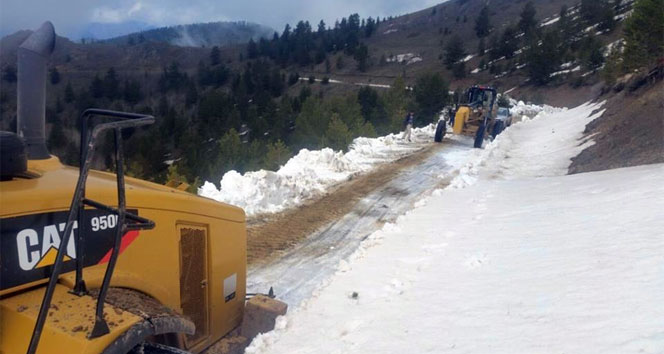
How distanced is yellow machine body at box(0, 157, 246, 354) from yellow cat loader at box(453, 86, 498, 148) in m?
17.3

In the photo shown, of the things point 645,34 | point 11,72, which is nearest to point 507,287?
point 11,72

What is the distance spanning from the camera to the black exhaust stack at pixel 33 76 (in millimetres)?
2869

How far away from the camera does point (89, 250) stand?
2814 millimetres

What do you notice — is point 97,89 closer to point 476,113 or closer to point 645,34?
point 476,113

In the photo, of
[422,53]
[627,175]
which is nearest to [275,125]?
[627,175]

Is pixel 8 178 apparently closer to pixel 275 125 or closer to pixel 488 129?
pixel 488 129

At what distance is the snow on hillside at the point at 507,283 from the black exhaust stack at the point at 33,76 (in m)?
2.66

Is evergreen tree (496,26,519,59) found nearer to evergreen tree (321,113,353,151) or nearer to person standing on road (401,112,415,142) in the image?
evergreen tree (321,113,353,151)

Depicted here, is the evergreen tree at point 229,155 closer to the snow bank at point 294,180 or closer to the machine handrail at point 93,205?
the snow bank at point 294,180

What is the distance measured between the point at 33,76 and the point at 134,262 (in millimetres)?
1170

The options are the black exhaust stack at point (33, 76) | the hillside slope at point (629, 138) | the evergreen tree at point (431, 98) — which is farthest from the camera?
A: the evergreen tree at point (431, 98)

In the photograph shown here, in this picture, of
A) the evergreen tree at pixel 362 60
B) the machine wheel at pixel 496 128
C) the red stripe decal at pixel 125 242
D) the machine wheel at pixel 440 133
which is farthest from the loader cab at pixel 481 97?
the evergreen tree at pixel 362 60

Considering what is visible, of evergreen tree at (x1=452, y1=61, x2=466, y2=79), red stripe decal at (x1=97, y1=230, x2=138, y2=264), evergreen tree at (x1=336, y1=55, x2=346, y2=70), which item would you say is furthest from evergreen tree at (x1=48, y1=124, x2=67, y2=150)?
evergreen tree at (x1=336, y1=55, x2=346, y2=70)

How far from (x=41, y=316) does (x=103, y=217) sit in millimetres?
848
